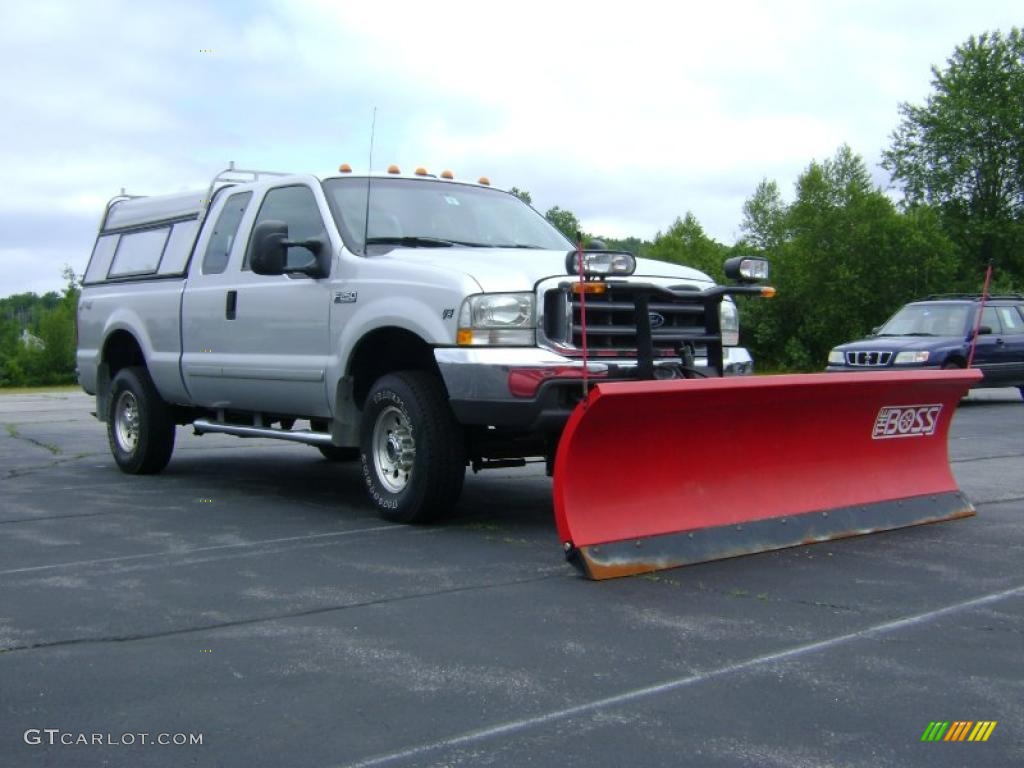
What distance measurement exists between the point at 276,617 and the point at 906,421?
4.32 m

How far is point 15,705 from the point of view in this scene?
3.94m

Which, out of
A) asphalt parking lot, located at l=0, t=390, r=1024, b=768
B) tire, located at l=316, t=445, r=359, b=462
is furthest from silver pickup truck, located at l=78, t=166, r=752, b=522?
tire, located at l=316, t=445, r=359, b=462

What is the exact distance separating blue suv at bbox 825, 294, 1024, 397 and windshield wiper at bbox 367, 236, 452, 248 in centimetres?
1097

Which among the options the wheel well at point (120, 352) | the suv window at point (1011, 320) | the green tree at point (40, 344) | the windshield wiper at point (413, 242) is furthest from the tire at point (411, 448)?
the green tree at point (40, 344)

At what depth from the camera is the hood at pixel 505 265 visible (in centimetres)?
676

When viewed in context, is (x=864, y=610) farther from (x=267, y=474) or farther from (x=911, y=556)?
(x=267, y=474)

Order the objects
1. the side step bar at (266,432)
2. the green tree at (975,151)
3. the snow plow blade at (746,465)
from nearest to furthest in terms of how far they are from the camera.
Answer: the snow plow blade at (746,465), the side step bar at (266,432), the green tree at (975,151)

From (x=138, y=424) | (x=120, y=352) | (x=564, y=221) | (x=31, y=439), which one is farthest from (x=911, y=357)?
(x=31, y=439)

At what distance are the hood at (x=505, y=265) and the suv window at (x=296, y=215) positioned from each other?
77 cm

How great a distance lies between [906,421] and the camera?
757 cm

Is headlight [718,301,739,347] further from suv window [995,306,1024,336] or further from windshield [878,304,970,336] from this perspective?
suv window [995,306,1024,336]

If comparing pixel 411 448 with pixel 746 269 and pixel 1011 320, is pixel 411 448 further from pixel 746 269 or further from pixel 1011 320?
pixel 1011 320

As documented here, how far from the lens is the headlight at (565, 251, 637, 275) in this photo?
6.27 m

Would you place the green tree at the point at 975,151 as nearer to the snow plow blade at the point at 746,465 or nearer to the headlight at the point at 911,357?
the headlight at the point at 911,357
